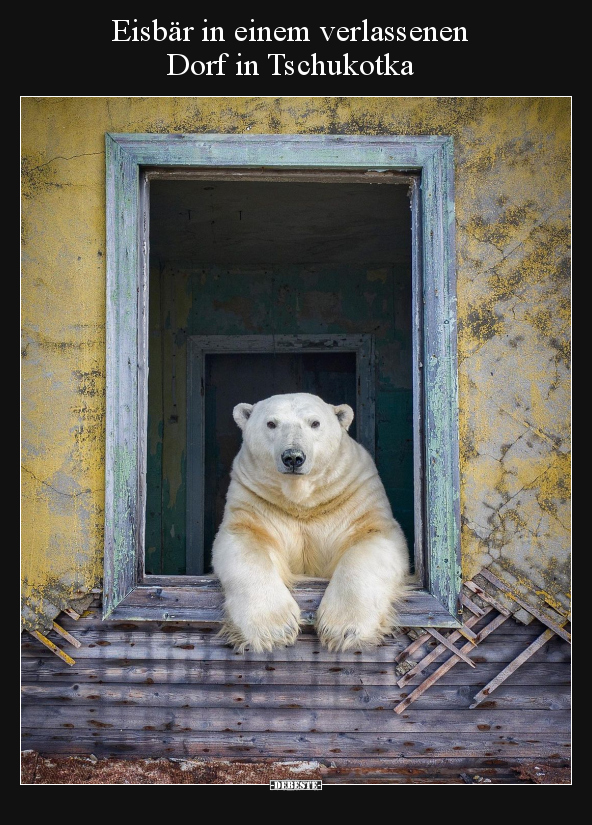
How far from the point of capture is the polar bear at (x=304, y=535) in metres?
2.93

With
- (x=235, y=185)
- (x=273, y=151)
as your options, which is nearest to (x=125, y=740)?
(x=273, y=151)

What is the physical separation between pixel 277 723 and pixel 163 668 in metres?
0.55

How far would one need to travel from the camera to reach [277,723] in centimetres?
311

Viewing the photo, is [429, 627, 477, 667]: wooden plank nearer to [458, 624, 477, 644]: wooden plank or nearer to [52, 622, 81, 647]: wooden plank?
[458, 624, 477, 644]: wooden plank

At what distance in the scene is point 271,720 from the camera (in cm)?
311

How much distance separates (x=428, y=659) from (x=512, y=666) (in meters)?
0.35

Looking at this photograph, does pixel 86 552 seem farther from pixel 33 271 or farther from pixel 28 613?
pixel 33 271

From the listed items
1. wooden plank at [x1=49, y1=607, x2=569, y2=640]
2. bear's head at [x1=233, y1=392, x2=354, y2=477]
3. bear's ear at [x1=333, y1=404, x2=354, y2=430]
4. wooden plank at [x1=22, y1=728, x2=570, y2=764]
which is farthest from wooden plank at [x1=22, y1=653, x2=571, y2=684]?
bear's ear at [x1=333, y1=404, x2=354, y2=430]

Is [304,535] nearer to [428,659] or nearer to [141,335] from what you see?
[428,659]

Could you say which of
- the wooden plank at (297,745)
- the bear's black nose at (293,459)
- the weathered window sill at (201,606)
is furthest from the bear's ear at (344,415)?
the wooden plank at (297,745)

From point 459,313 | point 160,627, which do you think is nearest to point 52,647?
point 160,627

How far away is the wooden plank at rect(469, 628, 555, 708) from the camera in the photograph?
3.06 meters

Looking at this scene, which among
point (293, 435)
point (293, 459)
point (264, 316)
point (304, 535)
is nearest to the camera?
point (293, 459)

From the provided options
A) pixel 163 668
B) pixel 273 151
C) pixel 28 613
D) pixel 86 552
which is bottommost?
pixel 163 668
